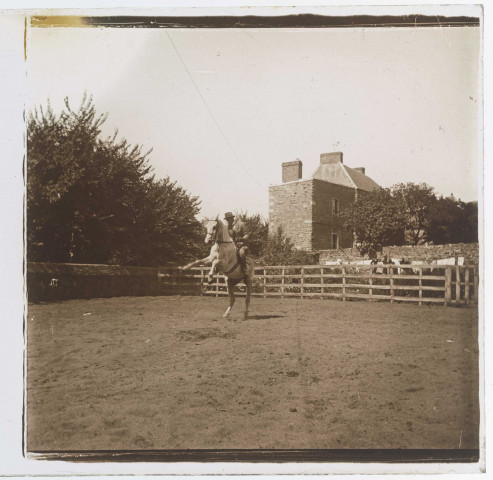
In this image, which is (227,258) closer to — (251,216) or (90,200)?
(251,216)

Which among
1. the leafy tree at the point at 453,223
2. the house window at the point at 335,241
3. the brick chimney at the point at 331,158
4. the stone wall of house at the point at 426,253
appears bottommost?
the stone wall of house at the point at 426,253

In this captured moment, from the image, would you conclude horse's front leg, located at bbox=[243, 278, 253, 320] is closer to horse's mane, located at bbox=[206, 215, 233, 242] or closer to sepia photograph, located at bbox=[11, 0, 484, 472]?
sepia photograph, located at bbox=[11, 0, 484, 472]

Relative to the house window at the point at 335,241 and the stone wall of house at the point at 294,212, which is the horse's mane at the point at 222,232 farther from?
the house window at the point at 335,241

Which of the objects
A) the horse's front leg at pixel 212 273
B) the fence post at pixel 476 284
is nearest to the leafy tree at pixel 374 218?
the fence post at pixel 476 284

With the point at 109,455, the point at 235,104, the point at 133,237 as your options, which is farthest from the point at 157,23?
the point at 109,455

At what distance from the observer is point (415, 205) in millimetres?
3125

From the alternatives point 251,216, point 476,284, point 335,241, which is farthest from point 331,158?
point 476,284

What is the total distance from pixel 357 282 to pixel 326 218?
0.59 meters

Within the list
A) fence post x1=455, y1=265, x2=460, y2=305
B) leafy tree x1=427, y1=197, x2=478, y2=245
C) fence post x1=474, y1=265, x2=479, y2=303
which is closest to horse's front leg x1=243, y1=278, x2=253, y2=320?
leafy tree x1=427, y1=197, x2=478, y2=245

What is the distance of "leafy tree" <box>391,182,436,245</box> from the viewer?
3.12m

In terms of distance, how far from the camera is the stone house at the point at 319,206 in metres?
3.14

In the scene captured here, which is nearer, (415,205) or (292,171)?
(415,205)

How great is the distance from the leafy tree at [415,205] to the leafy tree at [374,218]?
0.03 metres

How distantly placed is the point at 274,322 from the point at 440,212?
4.60 feet
